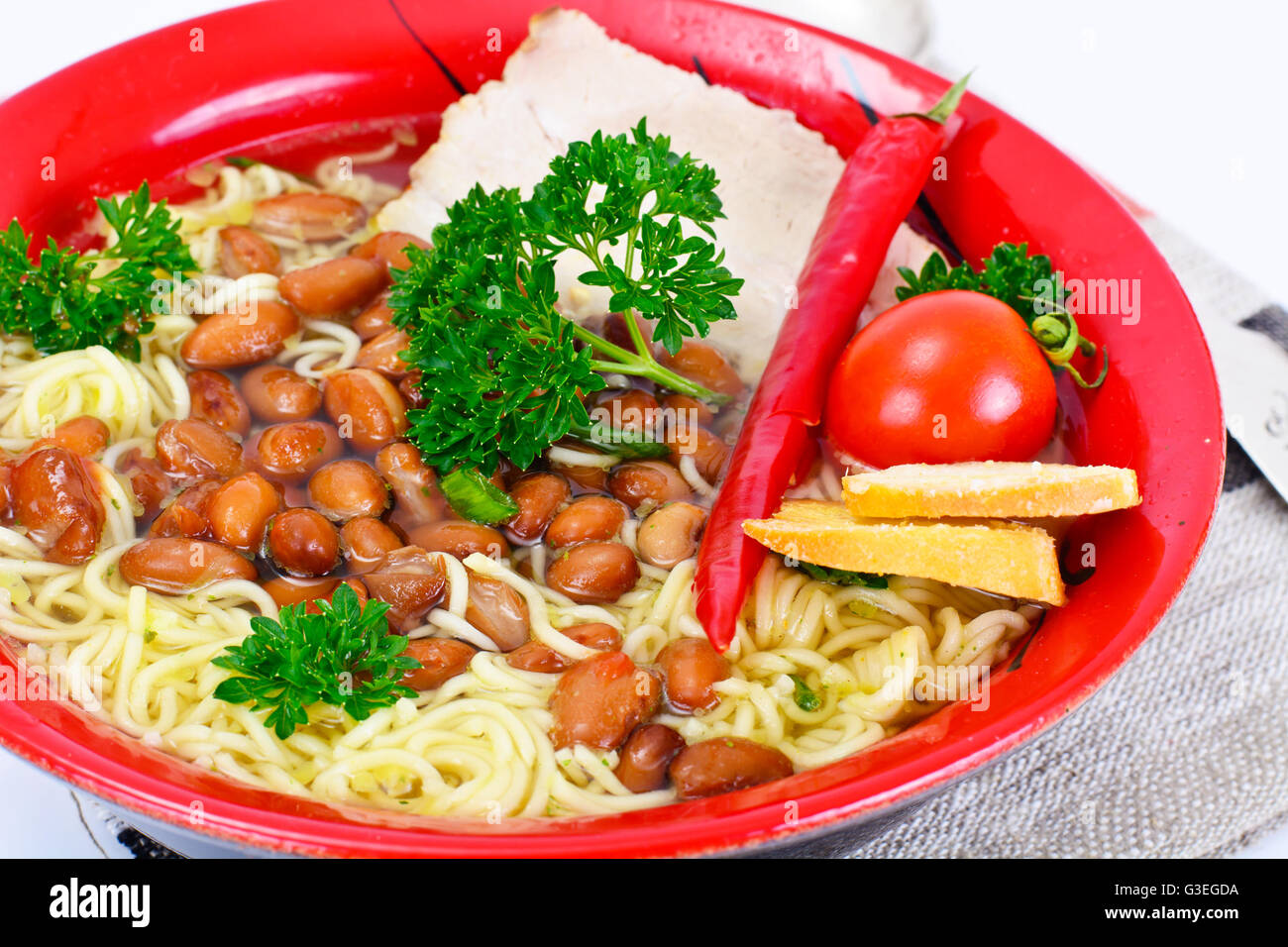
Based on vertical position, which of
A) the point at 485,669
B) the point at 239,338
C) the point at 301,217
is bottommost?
the point at 485,669

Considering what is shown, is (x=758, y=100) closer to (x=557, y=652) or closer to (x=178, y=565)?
(x=557, y=652)

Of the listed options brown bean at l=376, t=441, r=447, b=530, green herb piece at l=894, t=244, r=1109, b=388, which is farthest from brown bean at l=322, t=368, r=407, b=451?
green herb piece at l=894, t=244, r=1109, b=388

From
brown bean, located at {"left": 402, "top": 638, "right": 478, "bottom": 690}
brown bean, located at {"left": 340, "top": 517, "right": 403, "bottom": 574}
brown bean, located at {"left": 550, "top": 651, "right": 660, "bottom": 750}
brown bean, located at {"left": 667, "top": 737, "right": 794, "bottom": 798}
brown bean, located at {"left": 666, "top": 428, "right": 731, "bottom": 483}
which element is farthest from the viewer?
brown bean, located at {"left": 666, "top": 428, "right": 731, "bottom": 483}

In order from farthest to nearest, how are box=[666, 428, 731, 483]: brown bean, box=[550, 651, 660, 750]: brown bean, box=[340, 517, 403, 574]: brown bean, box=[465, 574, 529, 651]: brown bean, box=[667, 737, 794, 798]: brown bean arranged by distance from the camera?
box=[666, 428, 731, 483]: brown bean → box=[340, 517, 403, 574]: brown bean → box=[465, 574, 529, 651]: brown bean → box=[550, 651, 660, 750]: brown bean → box=[667, 737, 794, 798]: brown bean

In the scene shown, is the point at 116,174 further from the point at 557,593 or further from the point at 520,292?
the point at 557,593

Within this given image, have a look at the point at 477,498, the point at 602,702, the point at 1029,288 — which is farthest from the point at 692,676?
the point at 1029,288

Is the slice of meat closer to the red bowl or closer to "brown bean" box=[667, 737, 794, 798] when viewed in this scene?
the red bowl

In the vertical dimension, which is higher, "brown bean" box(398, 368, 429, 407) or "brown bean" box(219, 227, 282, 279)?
"brown bean" box(219, 227, 282, 279)

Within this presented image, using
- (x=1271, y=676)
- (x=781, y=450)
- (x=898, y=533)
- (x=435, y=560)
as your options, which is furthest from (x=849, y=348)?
(x=1271, y=676)

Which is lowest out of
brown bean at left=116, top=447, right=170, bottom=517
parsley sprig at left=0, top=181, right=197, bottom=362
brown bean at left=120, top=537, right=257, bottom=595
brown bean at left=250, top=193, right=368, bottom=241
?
brown bean at left=120, top=537, right=257, bottom=595
